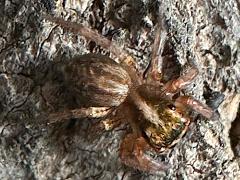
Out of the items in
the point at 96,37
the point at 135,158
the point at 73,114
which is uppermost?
the point at 96,37

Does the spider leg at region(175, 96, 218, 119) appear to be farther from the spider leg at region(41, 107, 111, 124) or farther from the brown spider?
the spider leg at region(41, 107, 111, 124)

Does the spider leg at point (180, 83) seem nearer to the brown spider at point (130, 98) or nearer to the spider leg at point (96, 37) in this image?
the brown spider at point (130, 98)

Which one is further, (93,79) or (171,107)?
(171,107)

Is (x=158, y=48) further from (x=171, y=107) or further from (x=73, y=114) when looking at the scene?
(x=73, y=114)


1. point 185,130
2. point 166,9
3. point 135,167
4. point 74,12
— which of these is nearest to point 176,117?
point 185,130

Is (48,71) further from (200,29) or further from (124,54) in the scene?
(200,29)

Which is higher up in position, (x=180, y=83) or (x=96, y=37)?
(x=96, y=37)

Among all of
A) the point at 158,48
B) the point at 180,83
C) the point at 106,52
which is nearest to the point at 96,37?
the point at 106,52
